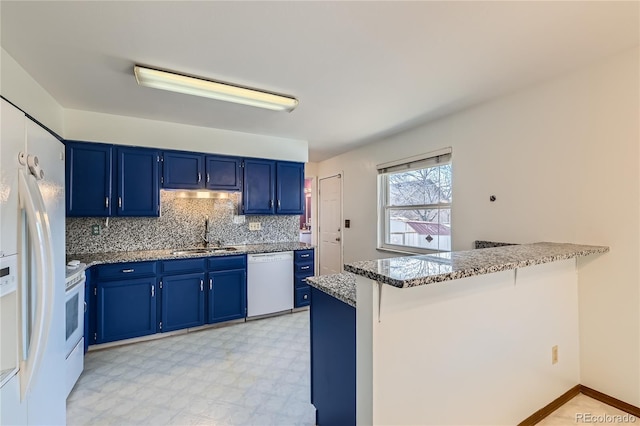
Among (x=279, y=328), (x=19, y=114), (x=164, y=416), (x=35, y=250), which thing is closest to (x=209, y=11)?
(x=19, y=114)

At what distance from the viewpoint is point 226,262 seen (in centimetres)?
330

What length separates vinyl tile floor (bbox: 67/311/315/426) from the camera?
1864 mm

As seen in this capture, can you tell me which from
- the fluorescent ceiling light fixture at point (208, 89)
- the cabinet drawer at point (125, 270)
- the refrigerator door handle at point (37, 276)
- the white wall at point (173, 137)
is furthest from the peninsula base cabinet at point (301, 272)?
the refrigerator door handle at point (37, 276)

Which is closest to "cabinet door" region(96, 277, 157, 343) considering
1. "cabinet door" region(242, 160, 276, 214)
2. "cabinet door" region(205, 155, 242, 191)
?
"cabinet door" region(205, 155, 242, 191)

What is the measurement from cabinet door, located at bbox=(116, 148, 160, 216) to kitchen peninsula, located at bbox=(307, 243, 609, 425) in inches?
94.4

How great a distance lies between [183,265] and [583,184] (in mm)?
3622

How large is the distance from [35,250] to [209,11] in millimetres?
1411

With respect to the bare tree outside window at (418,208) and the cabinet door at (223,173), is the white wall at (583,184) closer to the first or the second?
the bare tree outside window at (418,208)

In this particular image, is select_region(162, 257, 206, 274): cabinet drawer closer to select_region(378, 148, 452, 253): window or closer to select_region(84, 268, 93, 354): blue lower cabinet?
select_region(84, 268, 93, 354): blue lower cabinet

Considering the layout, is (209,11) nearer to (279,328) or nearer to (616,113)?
(616,113)

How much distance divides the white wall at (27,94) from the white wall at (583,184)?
12.1 ft

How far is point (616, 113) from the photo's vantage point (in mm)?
1931

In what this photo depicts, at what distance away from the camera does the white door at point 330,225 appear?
202 inches

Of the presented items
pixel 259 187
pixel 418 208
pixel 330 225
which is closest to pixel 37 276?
pixel 259 187
